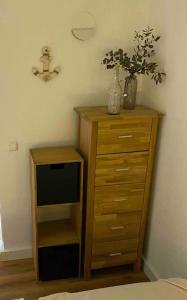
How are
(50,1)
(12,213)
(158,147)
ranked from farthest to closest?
1. (12,213)
2. (158,147)
3. (50,1)

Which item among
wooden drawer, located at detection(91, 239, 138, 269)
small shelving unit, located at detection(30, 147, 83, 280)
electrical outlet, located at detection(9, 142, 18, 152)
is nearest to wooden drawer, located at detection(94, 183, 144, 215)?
small shelving unit, located at detection(30, 147, 83, 280)

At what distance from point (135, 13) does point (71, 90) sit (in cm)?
74

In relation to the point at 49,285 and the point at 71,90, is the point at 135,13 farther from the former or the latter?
the point at 49,285

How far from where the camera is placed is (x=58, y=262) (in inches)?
97.3

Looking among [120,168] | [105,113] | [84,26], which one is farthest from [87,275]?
[84,26]

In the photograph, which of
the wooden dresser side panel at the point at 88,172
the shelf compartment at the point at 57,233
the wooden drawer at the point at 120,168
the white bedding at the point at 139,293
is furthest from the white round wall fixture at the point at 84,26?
the white bedding at the point at 139,293

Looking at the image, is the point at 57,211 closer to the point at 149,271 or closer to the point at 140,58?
the point at 149,271

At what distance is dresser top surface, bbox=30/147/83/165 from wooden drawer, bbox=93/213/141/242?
0.48 meters

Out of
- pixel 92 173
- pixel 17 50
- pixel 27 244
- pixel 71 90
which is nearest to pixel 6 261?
pixel 27 244

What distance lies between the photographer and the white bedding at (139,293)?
1.42 m

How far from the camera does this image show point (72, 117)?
8.25 feet

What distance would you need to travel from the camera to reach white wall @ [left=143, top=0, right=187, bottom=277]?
2.04 metres

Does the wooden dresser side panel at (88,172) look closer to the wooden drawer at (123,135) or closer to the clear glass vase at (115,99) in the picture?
the wooden drawer at (123,135)

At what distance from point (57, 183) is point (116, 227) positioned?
1.91 ft
